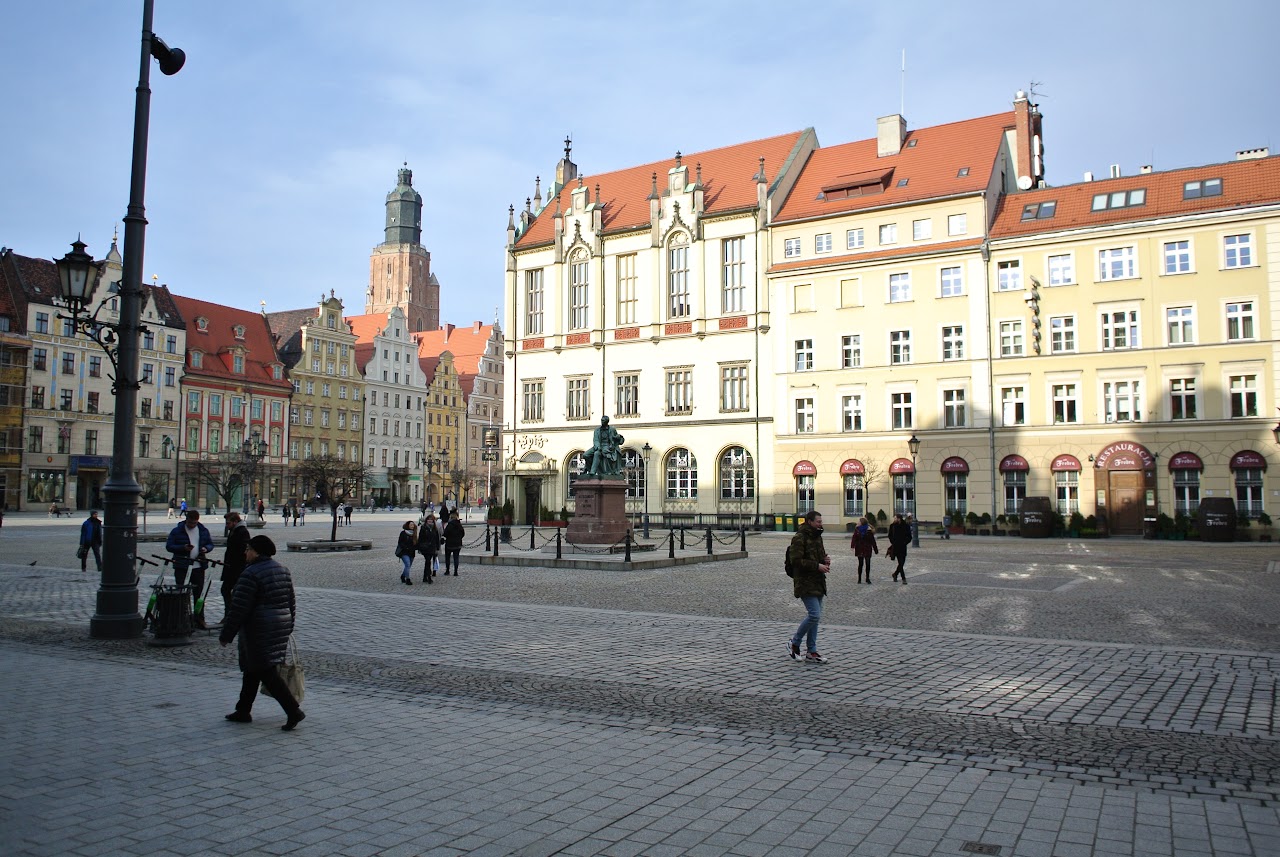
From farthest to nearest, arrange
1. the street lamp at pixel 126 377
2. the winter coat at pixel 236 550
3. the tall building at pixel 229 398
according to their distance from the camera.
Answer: the tall building at pixel 229 398 < the street lamp at pixel 126 377 < the winter coat at pixel 236 550

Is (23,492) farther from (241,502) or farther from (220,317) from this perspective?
(220,317)

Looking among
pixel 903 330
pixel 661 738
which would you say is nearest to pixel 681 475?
pixel 903 330

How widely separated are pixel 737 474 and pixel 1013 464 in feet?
46.9

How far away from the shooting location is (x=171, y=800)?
5945 millimetres

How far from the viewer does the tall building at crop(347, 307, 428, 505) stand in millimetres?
97312

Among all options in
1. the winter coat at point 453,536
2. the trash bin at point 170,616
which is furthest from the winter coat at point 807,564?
the winter coat at point 453,536

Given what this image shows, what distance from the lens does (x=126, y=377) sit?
1266 centimetres

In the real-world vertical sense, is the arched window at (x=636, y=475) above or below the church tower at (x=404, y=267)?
below

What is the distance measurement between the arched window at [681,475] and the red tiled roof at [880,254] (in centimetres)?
1121

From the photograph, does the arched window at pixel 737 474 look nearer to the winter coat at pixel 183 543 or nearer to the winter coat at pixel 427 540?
the winter coat at pixel 427 540

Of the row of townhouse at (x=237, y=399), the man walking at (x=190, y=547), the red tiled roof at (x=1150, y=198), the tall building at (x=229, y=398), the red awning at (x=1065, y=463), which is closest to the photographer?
the man walking at (x=190, y=547)

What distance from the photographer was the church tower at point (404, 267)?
467ft

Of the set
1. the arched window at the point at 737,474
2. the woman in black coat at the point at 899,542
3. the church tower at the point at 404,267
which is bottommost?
the woman in black coat at the point at 899,542

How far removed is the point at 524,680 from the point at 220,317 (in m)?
84.2
